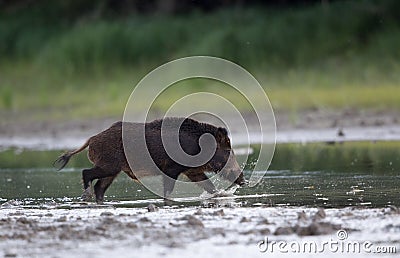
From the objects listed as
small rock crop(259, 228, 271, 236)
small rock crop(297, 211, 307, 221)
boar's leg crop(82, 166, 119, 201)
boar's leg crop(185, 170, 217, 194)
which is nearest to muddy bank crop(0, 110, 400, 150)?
boar's leg crop(185, 170, 217, 194)

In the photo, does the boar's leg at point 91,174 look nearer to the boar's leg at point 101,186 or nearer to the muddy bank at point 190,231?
the boar's leg at point 101,186

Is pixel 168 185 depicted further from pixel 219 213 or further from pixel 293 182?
pixel 219 213

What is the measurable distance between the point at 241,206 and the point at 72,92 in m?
13.9

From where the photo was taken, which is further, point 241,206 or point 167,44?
point 167,44

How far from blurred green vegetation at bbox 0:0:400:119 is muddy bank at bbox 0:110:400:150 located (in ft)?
1.39

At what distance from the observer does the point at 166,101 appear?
2116 cm

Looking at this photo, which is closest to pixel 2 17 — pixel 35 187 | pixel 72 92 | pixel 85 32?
pixel 85 32

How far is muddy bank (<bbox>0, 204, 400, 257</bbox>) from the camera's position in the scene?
754 centimetres

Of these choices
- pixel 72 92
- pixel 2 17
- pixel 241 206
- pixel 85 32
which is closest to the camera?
pixel 241 206

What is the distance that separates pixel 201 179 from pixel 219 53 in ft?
38.0

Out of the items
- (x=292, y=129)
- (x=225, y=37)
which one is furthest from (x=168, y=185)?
(x=225, y=37)

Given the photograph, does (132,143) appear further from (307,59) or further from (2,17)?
(2,17)

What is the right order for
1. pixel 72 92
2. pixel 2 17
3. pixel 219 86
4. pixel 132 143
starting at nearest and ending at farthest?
pixel 132 143 < pixel 219 86 < pixel 72 92 < pixel 2 17

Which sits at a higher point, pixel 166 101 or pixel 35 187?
pixel 166 101
